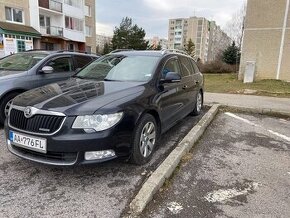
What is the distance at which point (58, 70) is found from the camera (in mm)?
6367

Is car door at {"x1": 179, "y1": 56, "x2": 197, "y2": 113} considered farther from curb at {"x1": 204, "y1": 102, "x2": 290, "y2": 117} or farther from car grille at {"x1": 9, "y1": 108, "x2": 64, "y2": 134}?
car grille at {"x1": 9, "y1": 108, "x2": 64, "y2": 134}

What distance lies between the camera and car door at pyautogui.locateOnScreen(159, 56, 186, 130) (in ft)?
14.1

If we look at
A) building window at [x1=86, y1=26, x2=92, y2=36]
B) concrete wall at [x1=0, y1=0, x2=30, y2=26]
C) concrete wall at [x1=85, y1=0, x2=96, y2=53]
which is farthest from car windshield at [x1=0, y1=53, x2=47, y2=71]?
building window at [x1=86, y1=26, x2=92, y2=36]

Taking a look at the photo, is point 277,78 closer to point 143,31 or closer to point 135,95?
point 135,95

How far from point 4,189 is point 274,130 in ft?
17.4

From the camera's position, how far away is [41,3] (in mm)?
27328

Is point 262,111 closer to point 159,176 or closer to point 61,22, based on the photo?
point 159,176

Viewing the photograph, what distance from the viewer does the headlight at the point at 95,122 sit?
2992mm

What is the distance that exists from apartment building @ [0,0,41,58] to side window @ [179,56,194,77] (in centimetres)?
2107

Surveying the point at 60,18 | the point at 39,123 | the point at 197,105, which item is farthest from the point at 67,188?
the point at 60,18

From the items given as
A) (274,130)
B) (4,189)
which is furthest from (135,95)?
(274,130)

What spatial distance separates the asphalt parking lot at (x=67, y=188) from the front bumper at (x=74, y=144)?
32 cm

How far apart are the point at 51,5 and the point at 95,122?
29694 mm

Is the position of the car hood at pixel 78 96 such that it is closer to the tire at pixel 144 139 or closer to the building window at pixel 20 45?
the tire at pixel 144 139
